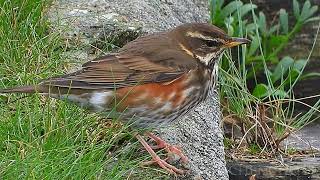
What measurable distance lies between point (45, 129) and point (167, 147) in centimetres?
73

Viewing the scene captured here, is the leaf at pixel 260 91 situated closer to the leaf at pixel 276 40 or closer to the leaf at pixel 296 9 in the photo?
the leaf at pixel 276 40

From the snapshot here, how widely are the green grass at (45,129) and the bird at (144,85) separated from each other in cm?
9

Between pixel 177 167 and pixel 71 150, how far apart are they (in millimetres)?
710

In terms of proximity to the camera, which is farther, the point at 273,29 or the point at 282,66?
the point at 273,29

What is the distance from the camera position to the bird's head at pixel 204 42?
6105 millimetres

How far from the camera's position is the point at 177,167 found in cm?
562

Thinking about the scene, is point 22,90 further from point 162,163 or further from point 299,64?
point 299,64

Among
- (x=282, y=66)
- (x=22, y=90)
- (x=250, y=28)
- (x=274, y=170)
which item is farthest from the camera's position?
(x=250, y=28)

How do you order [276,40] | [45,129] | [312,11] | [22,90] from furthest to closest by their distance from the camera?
1. [312,11]
2. [276,40]
3. [22,90]
4. [45,129]

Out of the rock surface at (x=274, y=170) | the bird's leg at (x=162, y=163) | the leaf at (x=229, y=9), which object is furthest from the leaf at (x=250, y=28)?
the bird's leg at (x=162, y=163)

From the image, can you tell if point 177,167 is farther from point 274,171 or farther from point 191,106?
point 274,171

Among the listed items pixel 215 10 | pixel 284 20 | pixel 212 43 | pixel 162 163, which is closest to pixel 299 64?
pixel 284 20

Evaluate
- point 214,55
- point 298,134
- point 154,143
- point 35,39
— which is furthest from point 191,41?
point 298,134

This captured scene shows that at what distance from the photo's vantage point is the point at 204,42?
242 inches
